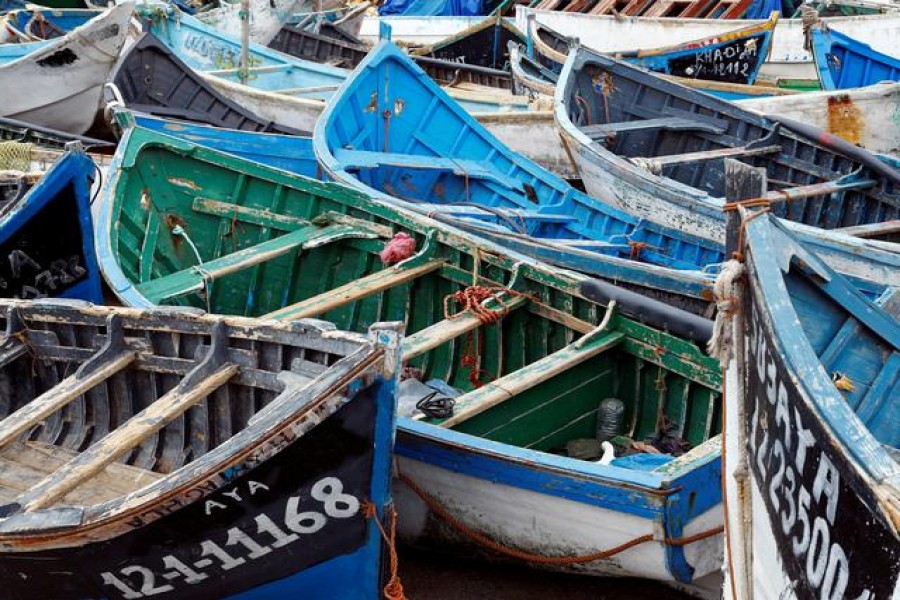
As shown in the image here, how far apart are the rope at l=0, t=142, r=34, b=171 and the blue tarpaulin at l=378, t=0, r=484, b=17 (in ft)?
35.1

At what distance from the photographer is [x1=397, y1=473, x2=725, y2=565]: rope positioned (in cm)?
536

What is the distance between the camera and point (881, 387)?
15.9 feet

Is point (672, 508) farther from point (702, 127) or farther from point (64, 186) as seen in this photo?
point (702, 127)

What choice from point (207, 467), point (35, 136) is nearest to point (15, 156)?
point (35, 136)

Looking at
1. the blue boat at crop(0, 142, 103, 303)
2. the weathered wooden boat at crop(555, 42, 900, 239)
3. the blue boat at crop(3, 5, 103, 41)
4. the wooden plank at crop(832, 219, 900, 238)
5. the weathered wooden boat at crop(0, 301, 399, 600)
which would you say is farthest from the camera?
the blue boat at crop(3, 5, 103, 41)

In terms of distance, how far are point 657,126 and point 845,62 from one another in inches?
114

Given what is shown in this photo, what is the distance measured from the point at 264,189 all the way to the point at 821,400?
5577mm

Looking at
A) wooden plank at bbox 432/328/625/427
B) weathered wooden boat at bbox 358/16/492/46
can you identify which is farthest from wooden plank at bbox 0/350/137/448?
weathered wooden boat at bbox 358/16/492/46

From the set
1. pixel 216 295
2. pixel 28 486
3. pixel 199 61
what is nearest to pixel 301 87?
pixel 199 61

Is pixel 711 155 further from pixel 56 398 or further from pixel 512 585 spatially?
pixel 56 398

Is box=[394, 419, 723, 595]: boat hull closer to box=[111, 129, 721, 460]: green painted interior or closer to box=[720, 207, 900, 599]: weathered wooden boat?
box=[111, 129, 721, 460]: green painted interior

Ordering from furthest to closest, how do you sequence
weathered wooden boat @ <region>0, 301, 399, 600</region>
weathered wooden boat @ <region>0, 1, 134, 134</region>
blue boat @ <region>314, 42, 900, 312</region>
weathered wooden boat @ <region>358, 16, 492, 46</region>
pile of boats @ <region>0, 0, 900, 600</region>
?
1. weathered wooden boat @ <region>358, 16, 492, 46</region>
2. weathered wooden boat @ <region>0, 1, 134, 134</region>
3. blue boat @ <region>314, 42, 900, 312</region>
4. weathered wooden boat @ <region>0, 301, 399, 600</region>
5. pile of boats @ <region>0, 0, 900, 600</region>

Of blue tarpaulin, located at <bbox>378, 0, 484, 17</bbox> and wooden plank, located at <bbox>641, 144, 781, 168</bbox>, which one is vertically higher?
blue tarpaulin, located at <bbox>378, 0, 484, 17</bbox>

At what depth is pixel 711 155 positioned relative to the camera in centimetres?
986
